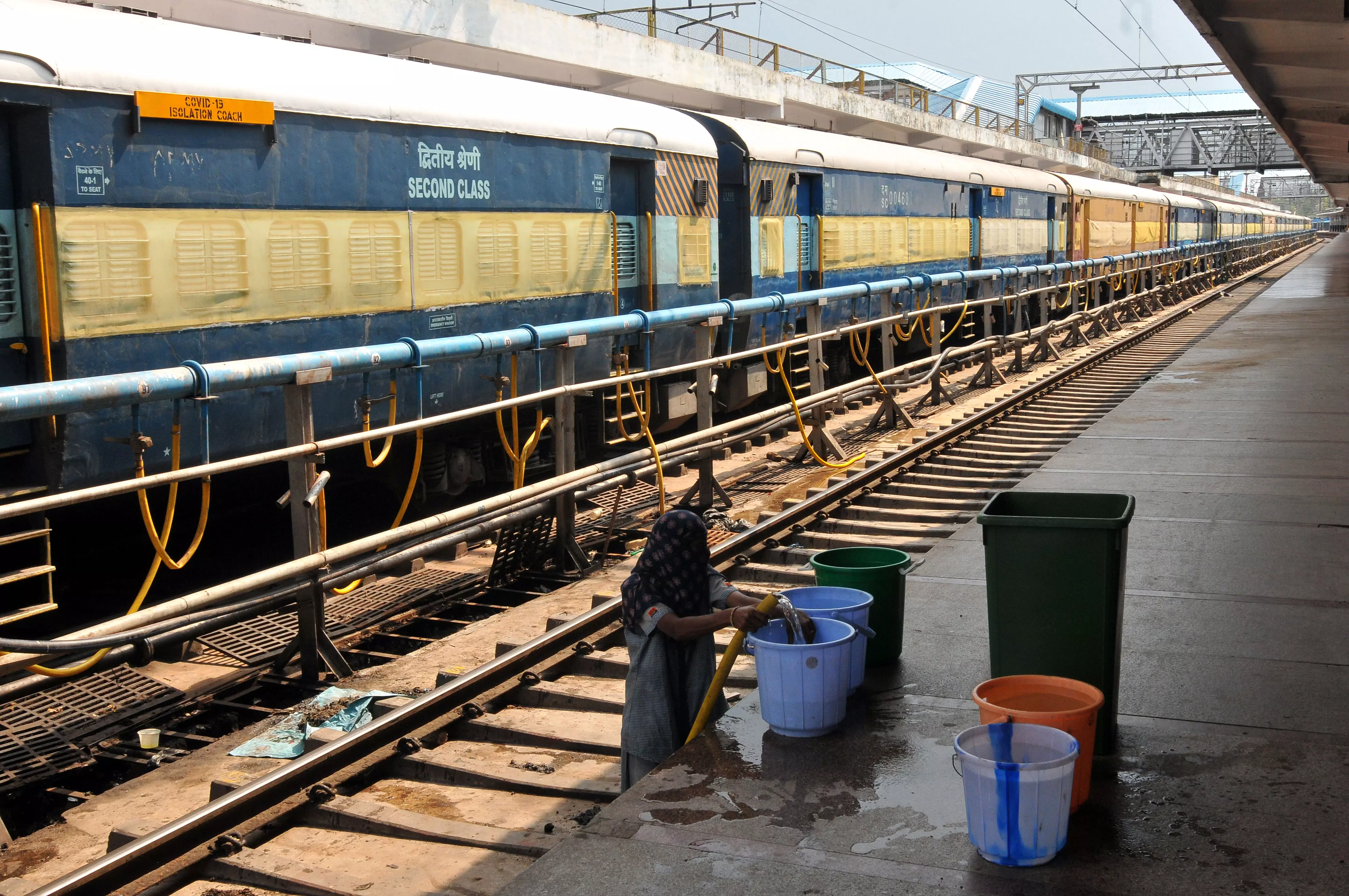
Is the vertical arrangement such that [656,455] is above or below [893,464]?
above

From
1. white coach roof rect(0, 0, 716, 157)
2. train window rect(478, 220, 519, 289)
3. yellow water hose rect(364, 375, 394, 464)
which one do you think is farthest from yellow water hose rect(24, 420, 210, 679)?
train window rect(478, 220, 519, 289)

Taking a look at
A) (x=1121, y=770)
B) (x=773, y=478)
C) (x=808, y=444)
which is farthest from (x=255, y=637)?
(x=808, y=444)

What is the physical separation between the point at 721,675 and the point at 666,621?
1.04 ft

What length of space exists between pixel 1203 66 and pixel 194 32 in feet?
164

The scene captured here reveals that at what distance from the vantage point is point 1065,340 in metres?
22.6

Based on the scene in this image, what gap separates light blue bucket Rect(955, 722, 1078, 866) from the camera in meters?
3.84

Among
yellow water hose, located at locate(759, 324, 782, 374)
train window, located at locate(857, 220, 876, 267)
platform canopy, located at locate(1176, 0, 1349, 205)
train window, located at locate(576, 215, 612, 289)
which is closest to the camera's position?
train window, located at locate(576, 215, 612, 289)

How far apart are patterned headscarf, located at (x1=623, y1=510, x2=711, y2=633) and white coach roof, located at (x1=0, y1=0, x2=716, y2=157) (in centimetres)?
464

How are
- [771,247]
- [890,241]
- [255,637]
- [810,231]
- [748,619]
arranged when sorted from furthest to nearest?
1. [890,241]
2. [810,231]
3. [771,247]
4. [255,637]
5. [748,619]

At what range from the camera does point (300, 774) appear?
511 cm

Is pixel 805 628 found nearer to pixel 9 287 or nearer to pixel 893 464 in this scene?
pixel 9 287

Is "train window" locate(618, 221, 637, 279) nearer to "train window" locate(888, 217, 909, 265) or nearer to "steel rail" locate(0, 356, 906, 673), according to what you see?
"steel rail" locate(0, 356, 906, 673)

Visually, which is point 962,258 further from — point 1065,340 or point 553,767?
point 553,767

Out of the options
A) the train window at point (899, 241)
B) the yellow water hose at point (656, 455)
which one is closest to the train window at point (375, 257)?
the yellow water hose at point (656, 455)
